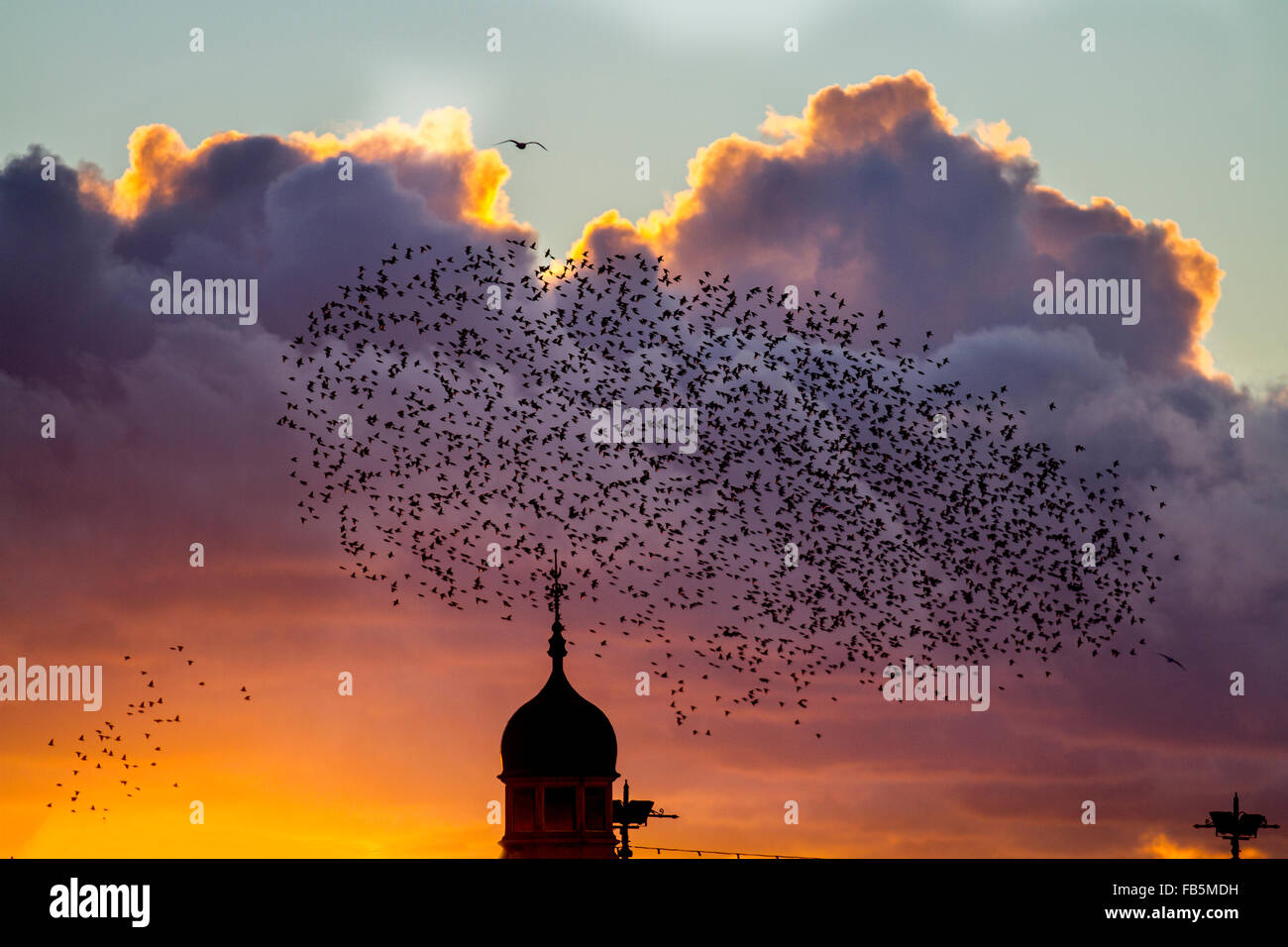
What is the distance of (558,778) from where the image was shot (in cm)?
10812

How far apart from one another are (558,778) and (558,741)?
5.54 feet

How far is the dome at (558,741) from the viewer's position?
107938 millimetres

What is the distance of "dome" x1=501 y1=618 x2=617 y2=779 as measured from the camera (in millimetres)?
107938

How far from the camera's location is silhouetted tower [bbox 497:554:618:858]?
354 ft

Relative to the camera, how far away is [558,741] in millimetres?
108125

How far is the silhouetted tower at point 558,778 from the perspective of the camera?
354 ft
